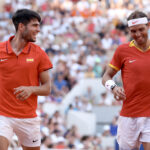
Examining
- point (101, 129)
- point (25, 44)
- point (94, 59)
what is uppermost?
point (25, 44)

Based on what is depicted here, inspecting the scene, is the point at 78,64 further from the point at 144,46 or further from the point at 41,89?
the point at 144,46

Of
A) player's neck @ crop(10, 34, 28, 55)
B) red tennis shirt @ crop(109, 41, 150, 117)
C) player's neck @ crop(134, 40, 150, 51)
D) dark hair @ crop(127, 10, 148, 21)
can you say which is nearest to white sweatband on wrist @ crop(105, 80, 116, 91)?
red tennis shirt @ crop(109, 41, 150, 117)

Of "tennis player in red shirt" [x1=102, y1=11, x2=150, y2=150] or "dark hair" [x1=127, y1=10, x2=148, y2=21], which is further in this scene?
"dark hair" [x1=127, y1=10, x2=148, y2=21]

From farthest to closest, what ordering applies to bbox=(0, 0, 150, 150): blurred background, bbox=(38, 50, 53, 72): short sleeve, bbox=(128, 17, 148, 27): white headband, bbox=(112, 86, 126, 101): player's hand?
1. bbox=(0, 0, 150, 150): blurred background
2. bbox=(38, 50, 53, 72): short sleeve
3. bbox=(128, 17, 148, 27): white headband
4. bbox=(112, 86, 126, 101): player's hand

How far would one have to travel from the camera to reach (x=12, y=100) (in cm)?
772

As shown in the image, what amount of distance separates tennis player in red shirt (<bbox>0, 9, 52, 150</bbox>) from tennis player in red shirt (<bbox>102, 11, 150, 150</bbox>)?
98 centimetres

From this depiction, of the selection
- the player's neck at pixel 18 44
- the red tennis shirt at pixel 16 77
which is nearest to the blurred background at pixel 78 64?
the red tennis shirt at pixel 16 77

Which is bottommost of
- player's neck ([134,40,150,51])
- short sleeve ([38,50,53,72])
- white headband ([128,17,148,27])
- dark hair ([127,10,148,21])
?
short sleeve ([38,50,53,72])

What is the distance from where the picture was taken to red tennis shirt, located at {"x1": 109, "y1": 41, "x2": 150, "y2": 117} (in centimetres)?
745

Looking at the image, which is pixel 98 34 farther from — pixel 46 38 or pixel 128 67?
pixel 128 67

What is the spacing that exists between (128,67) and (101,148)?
8.86 meters

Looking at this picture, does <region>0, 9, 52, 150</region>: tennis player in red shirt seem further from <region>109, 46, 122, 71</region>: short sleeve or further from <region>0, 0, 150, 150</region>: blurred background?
<region>0, 0, 150, 150</region>: blurred background

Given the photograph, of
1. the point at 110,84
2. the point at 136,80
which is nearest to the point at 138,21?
the point at 136,80

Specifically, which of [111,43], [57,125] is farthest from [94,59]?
[57,125]
